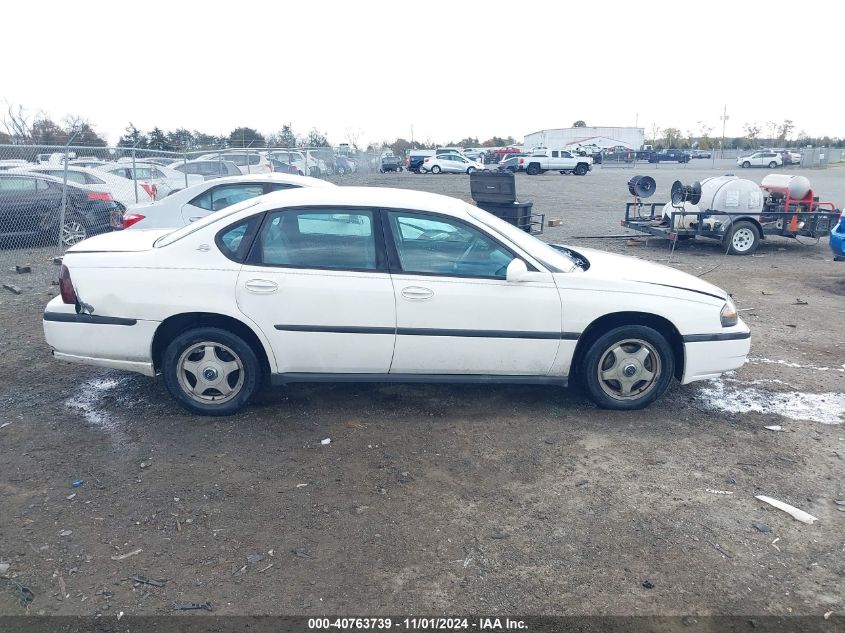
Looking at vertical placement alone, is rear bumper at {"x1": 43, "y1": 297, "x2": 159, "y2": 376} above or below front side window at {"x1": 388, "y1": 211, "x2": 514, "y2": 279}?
below

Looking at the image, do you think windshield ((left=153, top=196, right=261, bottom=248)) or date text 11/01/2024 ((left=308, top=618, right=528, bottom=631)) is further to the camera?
windshield ((left=153, top=196, right=261, bottom=248))

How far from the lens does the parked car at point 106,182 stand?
1286 centimetres

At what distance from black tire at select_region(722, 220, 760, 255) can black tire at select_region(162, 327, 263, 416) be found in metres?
10.3

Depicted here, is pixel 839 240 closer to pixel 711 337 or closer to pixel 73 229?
pixel 711 337

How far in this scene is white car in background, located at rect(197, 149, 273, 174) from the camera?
65.1 feet

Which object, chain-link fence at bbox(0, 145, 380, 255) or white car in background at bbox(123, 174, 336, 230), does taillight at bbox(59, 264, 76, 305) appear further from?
chain-link fence at bbox(0, 145, 380, 255)

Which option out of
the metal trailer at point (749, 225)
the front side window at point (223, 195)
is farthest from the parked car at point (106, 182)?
the metal trailer at point (749, 225)

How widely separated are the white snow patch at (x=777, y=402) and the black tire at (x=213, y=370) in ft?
11.2

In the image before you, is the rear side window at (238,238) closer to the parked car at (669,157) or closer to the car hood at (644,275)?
the car hood at (644,275)

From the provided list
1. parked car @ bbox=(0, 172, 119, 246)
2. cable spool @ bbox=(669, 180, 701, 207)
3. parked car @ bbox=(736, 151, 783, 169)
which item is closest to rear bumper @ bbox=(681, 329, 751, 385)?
cable spool @ bbox=(669, 180, 701, 207)

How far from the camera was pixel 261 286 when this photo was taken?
456 cm

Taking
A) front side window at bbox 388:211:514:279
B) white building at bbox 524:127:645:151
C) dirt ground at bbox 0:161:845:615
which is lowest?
dirt ground at bbox 0:161:845:615

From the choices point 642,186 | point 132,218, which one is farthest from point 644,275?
point 642,186

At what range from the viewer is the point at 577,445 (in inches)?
175
